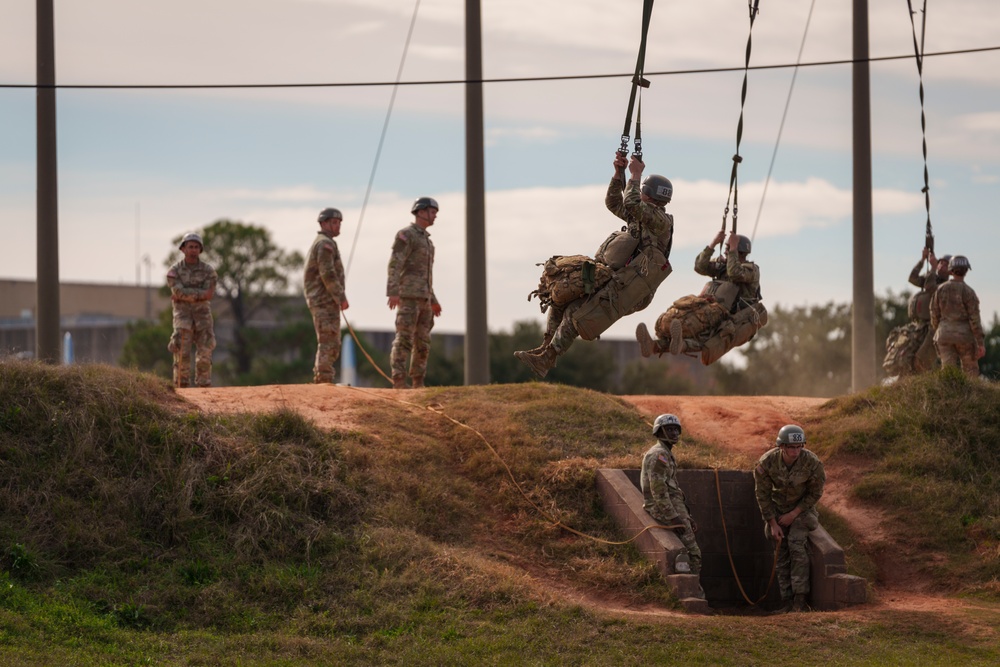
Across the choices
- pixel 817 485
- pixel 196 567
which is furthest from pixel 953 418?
pixel 196 567

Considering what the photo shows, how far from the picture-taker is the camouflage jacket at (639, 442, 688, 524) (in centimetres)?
1730

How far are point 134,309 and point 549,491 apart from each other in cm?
5299

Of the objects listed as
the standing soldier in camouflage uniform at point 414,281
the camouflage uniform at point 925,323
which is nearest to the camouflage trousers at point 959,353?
the camouflage uniform at point 925,323

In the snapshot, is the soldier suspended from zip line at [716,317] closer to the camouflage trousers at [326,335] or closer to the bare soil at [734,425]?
the bare soil at [734,425]

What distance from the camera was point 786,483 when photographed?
17.5 m

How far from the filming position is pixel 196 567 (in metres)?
15.7

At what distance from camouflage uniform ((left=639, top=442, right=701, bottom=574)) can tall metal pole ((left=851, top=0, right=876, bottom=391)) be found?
9978 mm

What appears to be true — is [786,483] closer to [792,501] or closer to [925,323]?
[792,501]

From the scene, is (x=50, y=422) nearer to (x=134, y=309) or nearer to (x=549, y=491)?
(x=549, y=491)

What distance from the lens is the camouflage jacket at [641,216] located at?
1597cm

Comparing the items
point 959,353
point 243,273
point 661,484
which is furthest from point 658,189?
point 243,273

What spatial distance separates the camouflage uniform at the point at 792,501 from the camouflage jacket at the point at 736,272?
7.29 feet

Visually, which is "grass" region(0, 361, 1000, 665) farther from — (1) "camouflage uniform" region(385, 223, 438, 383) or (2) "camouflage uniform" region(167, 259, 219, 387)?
(2) "camouflage uniform" region(167, 259, 219, 387)

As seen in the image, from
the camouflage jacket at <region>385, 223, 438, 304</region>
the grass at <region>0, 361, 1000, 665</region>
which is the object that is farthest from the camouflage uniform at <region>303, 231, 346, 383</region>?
the grass at <region>0, 361, 1000, 665</region>
